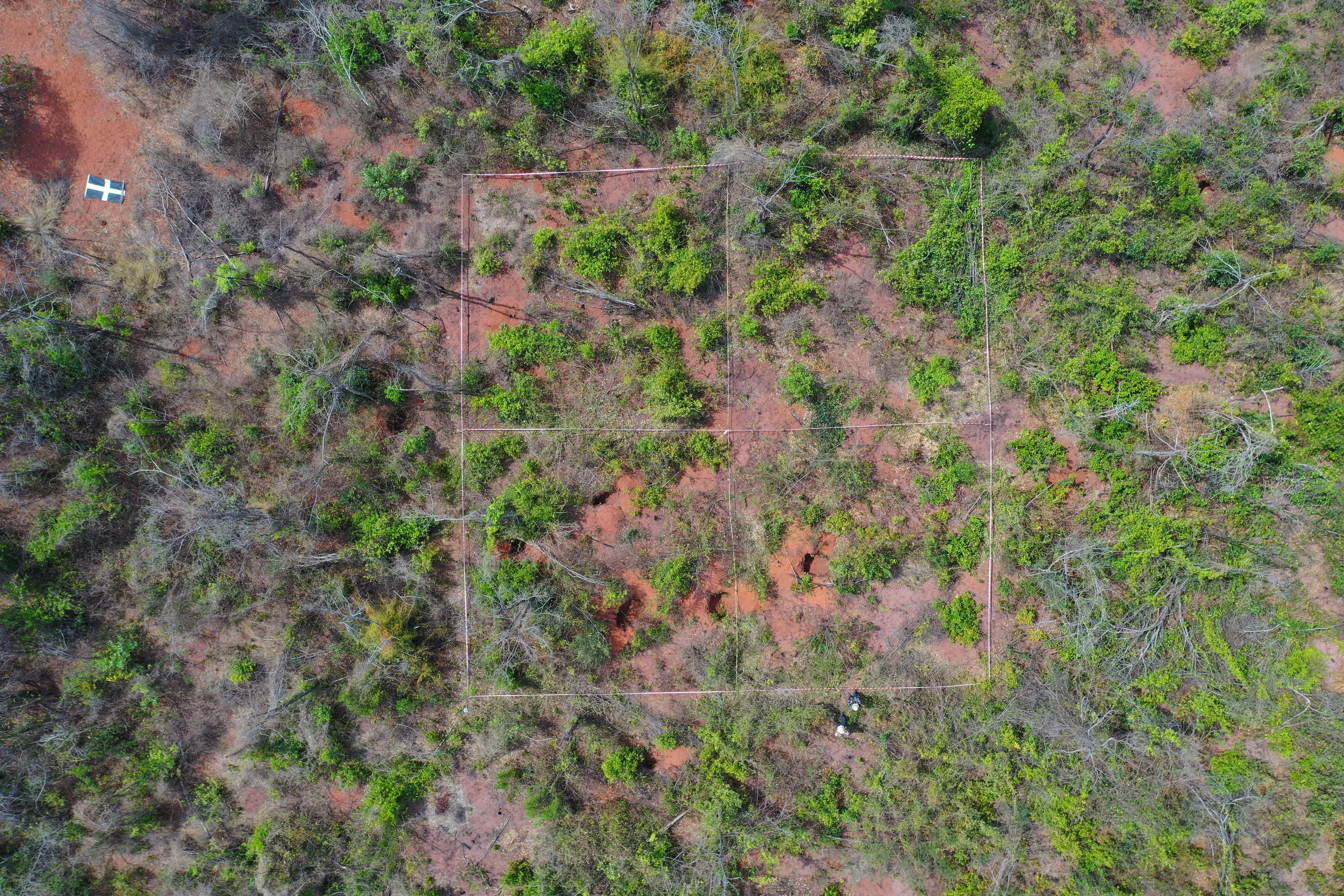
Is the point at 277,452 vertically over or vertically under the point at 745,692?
over

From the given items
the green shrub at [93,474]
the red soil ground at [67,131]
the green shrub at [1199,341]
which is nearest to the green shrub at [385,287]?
the red soil ground at [67,131]

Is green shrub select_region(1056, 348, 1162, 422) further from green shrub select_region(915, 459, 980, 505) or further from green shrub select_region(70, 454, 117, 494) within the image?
green shrub select_region(70, 454, 117, 494)

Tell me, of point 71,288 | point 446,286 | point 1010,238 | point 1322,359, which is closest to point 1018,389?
point 1010,238

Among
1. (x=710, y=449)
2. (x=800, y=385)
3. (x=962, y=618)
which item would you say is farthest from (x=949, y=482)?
(x=710, y=449)

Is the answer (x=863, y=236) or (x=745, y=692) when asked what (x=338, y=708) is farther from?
(x=863, y=236)

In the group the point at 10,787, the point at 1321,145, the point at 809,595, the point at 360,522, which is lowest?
the point at 10,787

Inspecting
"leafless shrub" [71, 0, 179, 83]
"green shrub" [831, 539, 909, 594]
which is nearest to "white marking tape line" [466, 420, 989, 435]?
"green shrub" [831, 539, 909, 594]
